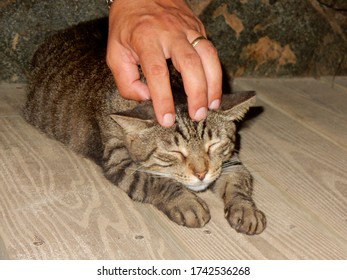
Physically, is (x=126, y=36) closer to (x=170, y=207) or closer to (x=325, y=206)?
(x=170, y=207)

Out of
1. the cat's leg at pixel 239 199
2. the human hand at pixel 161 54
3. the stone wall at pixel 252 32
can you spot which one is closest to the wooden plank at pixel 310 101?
the stone wall at pixel 252 32

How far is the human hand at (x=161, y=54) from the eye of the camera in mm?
1848

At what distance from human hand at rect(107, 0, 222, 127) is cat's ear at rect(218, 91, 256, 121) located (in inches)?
3.4

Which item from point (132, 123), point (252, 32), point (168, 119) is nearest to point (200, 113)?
point (168, 119)

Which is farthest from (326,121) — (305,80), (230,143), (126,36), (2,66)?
(2,66)

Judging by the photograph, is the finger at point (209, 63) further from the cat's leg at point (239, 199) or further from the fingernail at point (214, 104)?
the cat's leg at point (239, 199)

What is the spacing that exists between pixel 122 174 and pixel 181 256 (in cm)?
53

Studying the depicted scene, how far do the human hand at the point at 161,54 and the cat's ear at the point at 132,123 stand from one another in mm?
81

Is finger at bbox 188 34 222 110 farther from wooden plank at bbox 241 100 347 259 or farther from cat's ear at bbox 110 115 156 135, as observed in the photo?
wooden plank at bbox 241 100 347 259

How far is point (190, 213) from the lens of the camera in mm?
2082

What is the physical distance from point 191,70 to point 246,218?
1.86 ft

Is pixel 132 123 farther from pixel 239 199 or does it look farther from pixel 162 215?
pixel 239 199

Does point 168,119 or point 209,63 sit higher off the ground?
point 209,63

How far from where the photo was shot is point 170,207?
83.8 inches
